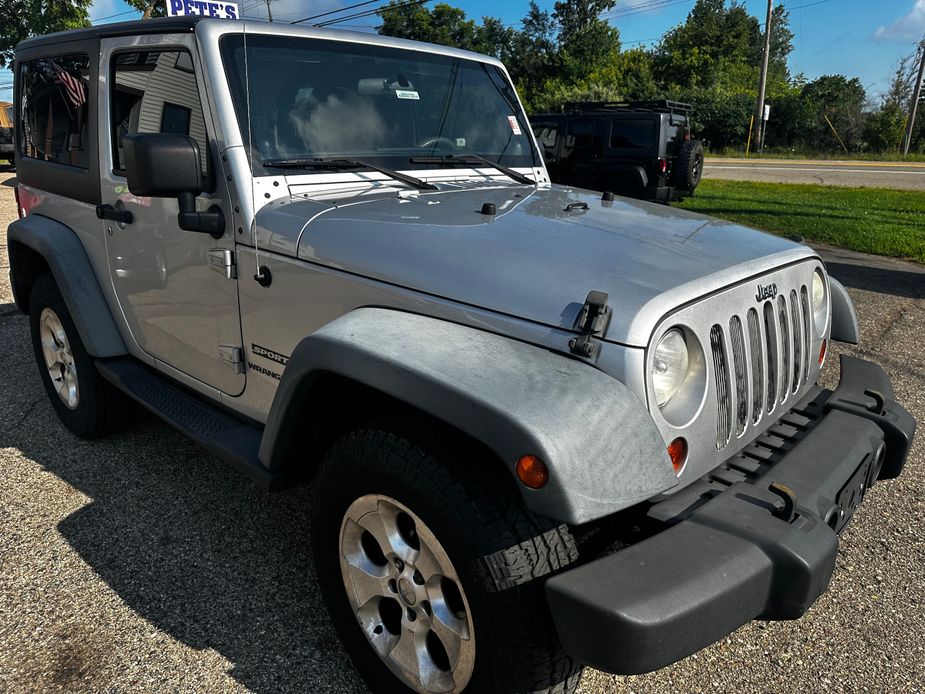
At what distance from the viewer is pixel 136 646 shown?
231cm

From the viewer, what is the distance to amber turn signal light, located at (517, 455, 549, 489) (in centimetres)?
149

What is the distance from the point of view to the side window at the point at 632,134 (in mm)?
12977

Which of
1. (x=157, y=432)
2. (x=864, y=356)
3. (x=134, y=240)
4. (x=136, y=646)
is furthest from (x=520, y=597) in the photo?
(x=864, y=356)

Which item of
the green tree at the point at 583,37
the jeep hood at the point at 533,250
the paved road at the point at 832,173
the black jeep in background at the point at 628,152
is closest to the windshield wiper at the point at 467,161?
the jeep hood at the point at 533,250

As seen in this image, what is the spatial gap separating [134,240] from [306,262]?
1221mm

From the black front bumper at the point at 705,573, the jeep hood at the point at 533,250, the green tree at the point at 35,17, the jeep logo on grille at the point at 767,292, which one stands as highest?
the green tree at the point at 35,17

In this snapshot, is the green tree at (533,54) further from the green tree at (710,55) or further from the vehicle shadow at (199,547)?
the vehicle shadow at (199,547)

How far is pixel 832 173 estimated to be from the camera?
2322cm

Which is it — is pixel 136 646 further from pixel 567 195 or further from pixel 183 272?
pixel 567 195

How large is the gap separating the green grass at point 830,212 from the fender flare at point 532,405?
267 inches

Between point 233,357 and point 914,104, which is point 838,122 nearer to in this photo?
point 914,104

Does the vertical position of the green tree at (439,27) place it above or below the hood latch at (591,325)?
above

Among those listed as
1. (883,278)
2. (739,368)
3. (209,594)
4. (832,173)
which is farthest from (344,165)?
(832,173)

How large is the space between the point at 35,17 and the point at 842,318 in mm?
27640
